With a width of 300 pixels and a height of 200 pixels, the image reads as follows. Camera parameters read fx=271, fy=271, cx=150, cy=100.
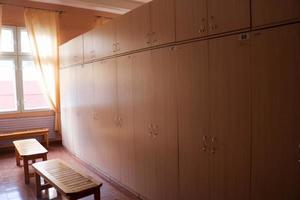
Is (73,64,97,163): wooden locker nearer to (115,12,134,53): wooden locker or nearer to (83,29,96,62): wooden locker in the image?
(83,29,96,62): wooden locker

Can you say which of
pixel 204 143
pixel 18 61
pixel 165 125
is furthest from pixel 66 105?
pixel 204 143

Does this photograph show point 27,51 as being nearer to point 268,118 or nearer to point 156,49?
point 156,49

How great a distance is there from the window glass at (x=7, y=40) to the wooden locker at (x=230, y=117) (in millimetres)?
5418

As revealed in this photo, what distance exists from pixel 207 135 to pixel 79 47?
10.8ft

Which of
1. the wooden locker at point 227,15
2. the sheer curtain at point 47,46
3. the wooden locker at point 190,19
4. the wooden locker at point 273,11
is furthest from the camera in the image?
the sheer curtain at point 47,46

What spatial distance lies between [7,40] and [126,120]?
4279 millimetres

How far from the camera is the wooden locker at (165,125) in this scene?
2.65 m

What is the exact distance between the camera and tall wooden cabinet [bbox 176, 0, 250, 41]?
6.36ft

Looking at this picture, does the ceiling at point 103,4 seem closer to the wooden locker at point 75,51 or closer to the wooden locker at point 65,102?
the wooden locker at point 75,51

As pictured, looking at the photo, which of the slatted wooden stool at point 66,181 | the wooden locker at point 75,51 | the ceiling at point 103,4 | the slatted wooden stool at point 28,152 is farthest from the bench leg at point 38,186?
the ceiling at point 103,4

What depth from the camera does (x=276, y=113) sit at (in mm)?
1766

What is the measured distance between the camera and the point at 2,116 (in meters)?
6.02

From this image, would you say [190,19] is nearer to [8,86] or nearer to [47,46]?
[47,46]

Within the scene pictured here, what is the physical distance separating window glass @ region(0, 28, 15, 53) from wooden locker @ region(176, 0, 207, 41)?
197 inches
